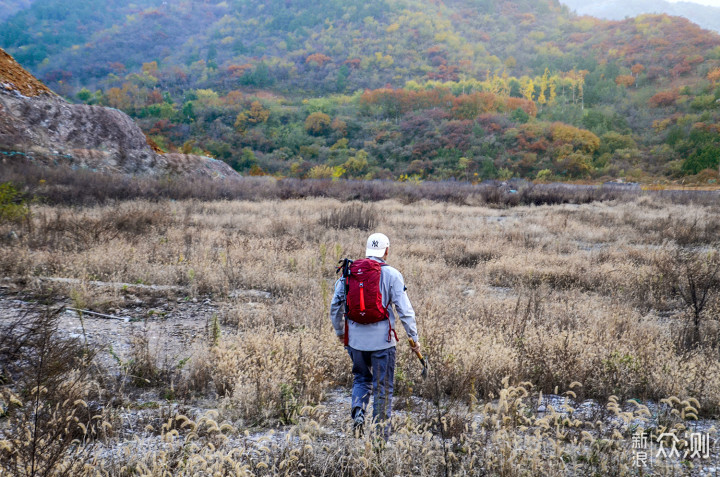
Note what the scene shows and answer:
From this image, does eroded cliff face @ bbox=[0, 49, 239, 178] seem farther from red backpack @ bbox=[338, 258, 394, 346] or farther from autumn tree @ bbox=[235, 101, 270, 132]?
autumn tree @ bbox=[235, 101, 270, 132]

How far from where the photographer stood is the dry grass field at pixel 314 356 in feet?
8.79

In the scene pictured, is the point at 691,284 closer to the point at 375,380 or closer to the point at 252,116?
the point at 375,380

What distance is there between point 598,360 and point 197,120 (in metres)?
56.8

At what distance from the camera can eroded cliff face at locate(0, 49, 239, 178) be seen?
1700cm

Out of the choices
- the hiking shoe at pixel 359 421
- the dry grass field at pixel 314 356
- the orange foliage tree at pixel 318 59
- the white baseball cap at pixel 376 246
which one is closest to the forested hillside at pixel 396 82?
the orange foliage tree at pixel 318 59

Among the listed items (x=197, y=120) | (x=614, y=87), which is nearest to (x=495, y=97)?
(x=614, y=87)

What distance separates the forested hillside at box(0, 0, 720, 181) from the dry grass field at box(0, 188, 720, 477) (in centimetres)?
2925

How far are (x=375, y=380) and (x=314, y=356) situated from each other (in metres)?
1.24

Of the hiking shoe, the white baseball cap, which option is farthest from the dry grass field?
the white baseball cap

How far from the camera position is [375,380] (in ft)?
10.2

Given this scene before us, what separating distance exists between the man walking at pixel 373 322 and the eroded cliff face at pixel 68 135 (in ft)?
60.8

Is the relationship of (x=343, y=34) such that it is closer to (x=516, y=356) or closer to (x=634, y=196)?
(x=634, y=196)

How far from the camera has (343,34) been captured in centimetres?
10119

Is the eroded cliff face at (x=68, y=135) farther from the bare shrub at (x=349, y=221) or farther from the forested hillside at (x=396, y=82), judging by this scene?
the forested hillside at (x=396, y=82)
